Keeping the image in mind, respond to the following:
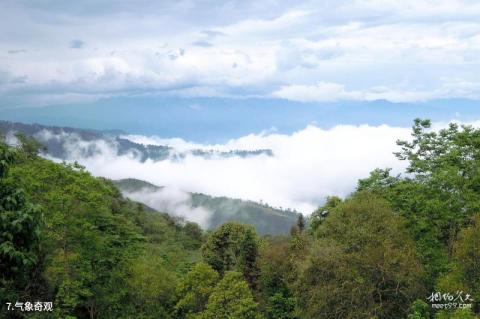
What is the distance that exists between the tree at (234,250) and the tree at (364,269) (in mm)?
26165

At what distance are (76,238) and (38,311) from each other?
18.1ft

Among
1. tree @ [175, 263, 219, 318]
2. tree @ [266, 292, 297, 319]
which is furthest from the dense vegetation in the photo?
tree @ [266, 292, 297, 319]

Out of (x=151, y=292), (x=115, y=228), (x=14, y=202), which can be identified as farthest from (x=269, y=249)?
(x=14, y=202)

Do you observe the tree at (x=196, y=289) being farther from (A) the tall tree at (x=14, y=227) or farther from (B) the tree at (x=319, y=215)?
(A) the tall tree at (x=14, y=227)

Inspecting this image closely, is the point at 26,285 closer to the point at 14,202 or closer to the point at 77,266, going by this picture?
the point at 77,266

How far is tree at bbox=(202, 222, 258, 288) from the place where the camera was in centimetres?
5741

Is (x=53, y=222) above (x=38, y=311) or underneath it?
above

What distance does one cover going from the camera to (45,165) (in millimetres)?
30578

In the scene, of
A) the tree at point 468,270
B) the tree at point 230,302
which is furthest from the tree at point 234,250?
the tree at point 468,270

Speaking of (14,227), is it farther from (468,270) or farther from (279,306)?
(279,306)

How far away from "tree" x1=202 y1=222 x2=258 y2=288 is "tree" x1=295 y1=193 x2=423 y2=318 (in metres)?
26.2

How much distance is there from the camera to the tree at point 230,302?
123 feet

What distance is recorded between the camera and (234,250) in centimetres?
6112

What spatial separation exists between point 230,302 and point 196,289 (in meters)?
4.62
